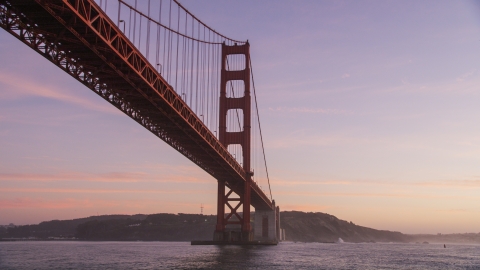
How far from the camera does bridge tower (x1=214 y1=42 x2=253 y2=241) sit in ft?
196

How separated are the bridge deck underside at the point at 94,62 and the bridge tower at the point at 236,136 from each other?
18286mm

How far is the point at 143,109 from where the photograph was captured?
32.4 meters

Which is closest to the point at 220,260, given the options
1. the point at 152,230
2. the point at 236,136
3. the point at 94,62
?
the point at 94,62

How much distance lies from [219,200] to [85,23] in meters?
44.2

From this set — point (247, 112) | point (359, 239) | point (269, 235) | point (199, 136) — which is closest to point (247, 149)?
point (247, 112)

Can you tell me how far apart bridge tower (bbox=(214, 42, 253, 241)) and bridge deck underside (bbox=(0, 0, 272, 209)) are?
1829 centimetres

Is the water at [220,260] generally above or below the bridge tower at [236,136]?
below

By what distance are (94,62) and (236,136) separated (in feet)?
→ 119

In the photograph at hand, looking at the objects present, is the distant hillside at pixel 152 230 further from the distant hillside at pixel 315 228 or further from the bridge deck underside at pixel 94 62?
the bridge deck underside at pixel 94 62

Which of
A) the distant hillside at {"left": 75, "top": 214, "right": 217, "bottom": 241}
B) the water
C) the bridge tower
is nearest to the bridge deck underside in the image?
the water

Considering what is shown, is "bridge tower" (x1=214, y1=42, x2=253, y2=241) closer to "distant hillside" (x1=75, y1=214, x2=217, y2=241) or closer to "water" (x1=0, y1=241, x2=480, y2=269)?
"water" (x1=0, y1=241, x2=480, y2=269)

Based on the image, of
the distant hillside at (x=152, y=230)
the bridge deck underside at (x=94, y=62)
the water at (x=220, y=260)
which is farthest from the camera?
the distant hillside at (x=152, y=230)

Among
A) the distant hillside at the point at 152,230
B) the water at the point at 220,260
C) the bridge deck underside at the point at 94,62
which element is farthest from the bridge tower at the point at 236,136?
the distant hillside at the point at 152,230

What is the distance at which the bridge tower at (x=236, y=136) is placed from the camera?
196ft
